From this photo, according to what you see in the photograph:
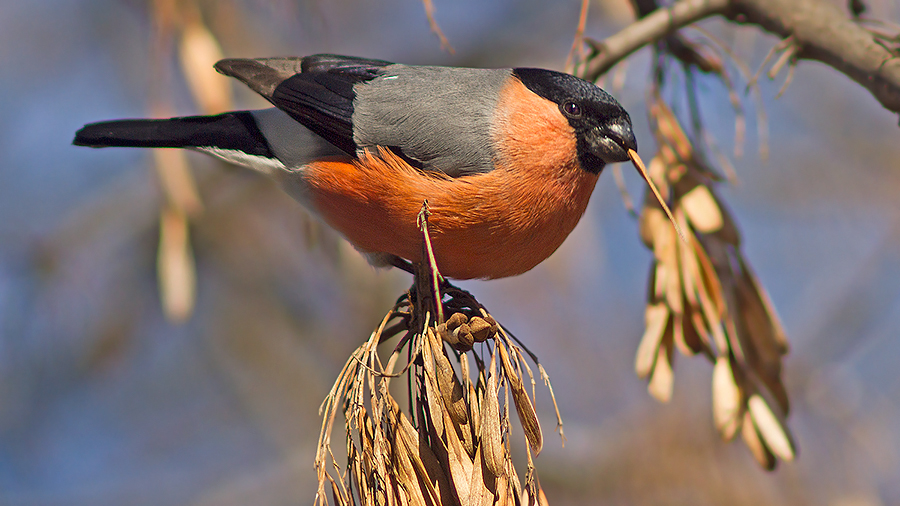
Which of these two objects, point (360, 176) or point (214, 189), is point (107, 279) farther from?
point (360, 176)

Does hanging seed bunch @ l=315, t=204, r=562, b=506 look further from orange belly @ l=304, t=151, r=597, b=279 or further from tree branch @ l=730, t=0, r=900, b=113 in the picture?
tree branch @ l=730, t=0, r=900, b=113

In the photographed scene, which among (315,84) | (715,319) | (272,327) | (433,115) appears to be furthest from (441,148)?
(272,327)

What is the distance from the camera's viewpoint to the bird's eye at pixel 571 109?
5.79 ft

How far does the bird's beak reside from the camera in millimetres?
1688

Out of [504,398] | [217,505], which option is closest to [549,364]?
[217,505]

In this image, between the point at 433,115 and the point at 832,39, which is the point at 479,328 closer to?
the point at 433,115

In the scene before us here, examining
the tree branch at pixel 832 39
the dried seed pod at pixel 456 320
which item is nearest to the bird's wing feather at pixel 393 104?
the dried seed pod at pixel 456 320

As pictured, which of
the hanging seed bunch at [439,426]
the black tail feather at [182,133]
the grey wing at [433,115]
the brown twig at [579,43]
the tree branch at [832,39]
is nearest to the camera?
the hanging seed bunch at [439,426]

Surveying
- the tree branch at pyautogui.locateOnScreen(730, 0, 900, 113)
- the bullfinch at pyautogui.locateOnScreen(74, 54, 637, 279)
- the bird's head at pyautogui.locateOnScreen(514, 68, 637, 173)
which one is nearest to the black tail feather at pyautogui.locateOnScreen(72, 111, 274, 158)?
the bullfinch at pyautogui.locateOnScreen(74, 54, 637, 279)

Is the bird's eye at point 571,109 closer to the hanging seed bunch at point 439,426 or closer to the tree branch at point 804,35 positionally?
the tree branch at point 804,35

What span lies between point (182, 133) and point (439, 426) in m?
1.21

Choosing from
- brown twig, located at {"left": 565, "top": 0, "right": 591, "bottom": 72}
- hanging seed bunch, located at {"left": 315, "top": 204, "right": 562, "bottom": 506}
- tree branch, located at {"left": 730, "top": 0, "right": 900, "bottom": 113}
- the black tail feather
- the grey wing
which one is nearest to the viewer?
hanging seed bunch, located at {"left": 315, "top": 204, "right": 562, "bottom": 506}

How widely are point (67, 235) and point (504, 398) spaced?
442 centimetres

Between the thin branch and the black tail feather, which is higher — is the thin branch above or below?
below
